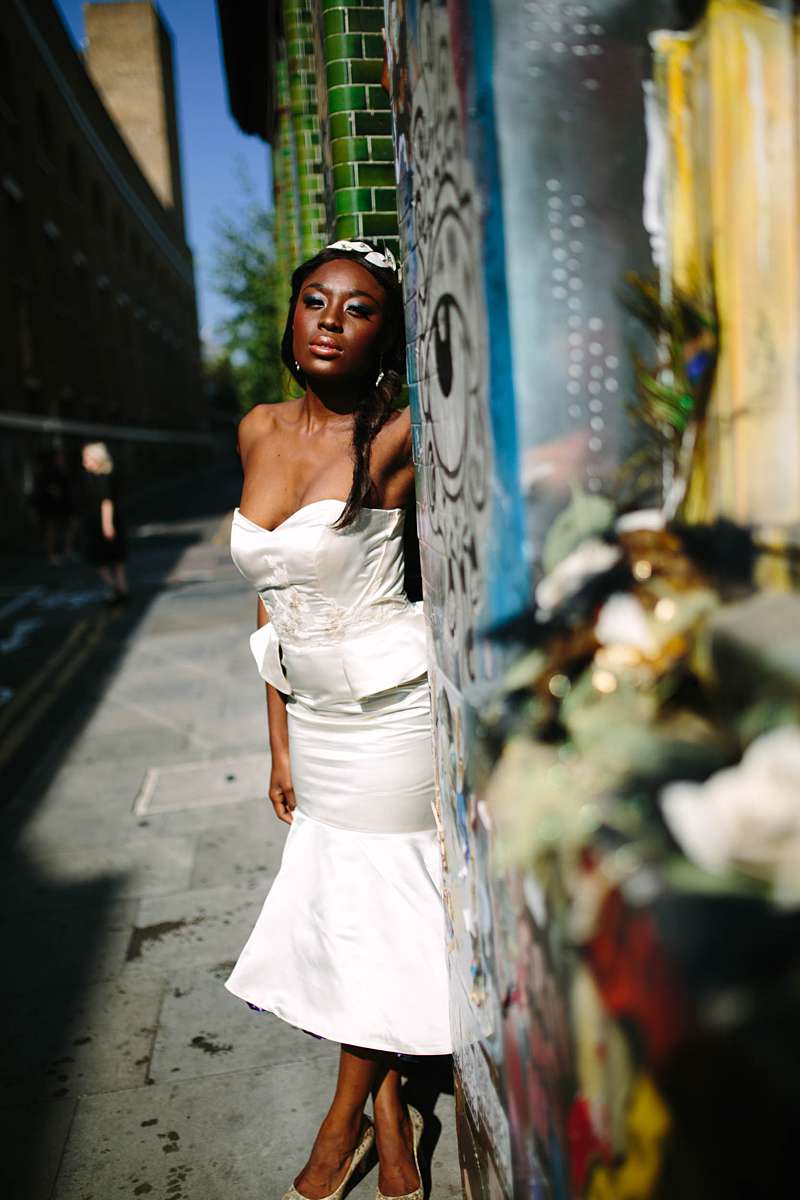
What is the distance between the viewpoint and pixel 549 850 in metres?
1.16

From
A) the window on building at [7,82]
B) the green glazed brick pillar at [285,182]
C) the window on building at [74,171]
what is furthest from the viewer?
the window on building at [74,171]

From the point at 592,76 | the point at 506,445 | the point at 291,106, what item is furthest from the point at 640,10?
the point at 291,106

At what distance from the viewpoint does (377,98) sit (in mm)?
3160

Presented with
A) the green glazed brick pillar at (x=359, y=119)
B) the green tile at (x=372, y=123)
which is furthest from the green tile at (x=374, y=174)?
the green tile at (x=372, y=123)

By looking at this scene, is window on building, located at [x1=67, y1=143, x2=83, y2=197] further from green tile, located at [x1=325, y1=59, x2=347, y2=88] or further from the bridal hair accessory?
the bridal hair accessory

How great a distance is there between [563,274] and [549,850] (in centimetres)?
67

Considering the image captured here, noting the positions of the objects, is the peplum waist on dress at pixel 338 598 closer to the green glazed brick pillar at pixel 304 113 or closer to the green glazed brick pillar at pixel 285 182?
the green glazed brick pillar at pixel 304 113

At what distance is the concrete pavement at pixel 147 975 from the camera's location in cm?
243

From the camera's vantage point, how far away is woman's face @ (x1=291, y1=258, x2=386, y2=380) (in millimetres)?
2145

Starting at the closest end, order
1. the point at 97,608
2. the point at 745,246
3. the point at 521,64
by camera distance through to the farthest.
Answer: the point at 745,246
the point at 521,64
the point at 97,608

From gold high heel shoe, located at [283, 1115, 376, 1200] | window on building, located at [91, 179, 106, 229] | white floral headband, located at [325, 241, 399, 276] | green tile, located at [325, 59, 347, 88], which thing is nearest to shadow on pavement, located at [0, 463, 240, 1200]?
gold high heel shoe, located at [283, 1115, 376, 1200]

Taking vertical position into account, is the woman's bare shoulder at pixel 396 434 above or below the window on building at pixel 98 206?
below

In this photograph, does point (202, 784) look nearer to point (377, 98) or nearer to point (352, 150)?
point (352, 150)

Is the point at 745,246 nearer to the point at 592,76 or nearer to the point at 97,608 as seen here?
the point at 592,76
